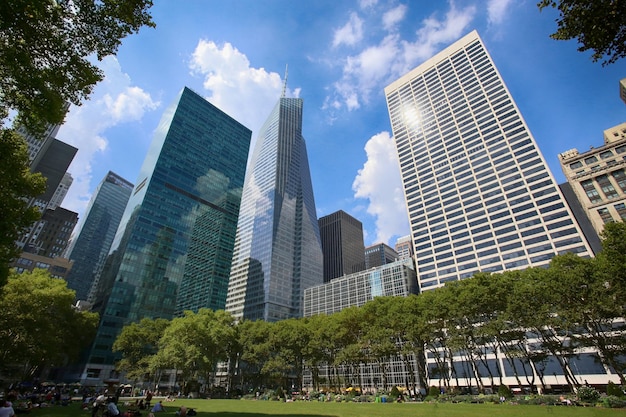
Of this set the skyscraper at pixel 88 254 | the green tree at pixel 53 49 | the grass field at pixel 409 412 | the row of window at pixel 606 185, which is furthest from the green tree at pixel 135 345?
the skyscraper at pixel 88 254

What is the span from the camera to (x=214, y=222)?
11875 centimetres

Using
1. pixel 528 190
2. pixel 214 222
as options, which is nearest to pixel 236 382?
pixel 214 222

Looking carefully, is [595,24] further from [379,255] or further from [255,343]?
[379,255]

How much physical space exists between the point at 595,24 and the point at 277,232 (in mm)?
128873

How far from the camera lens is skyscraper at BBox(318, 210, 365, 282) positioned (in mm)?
179125

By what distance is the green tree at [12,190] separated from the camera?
1627 centimetres

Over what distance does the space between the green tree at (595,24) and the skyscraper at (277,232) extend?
11864 cm

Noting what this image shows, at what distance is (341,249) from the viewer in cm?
18400

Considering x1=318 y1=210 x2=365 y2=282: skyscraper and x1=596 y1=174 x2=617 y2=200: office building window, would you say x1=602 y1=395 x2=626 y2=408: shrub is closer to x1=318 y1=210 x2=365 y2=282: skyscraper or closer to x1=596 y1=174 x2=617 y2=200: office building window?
x1=596 y1=174 x2=617 y2=200: office building window

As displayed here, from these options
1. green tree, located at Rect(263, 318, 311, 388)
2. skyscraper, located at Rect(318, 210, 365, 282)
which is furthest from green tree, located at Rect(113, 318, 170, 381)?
skyscraper, located at Rect(318, 210, 365, 282)

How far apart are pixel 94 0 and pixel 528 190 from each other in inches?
3808

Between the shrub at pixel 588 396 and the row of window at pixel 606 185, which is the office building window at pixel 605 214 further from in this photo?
the shrub at pixel 588 396

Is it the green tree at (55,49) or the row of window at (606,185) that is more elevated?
the row of window at (606,185)

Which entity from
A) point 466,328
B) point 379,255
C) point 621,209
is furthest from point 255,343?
point 379,255
